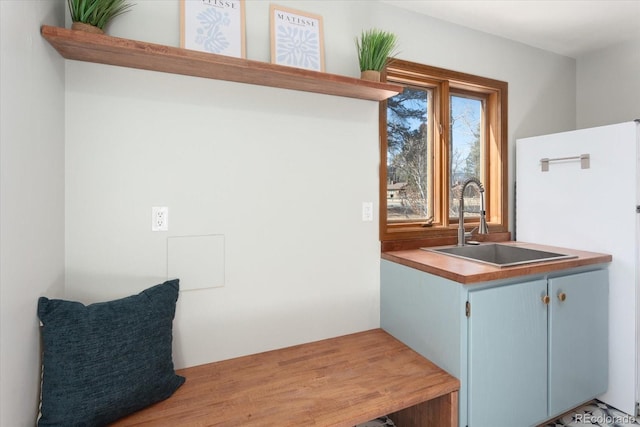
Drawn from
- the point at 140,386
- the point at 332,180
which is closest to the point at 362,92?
the point at 332,180

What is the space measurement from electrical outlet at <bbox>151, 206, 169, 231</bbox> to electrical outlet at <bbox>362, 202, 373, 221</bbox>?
1.07m

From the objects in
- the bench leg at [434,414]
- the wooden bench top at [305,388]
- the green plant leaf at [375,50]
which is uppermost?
the green plant leaf at [375,50]

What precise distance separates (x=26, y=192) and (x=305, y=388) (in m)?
1.23

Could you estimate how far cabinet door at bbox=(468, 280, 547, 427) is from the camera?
145 centimetres

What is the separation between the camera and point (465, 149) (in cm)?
247

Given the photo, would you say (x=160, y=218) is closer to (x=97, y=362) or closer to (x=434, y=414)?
(x=97, y=362)

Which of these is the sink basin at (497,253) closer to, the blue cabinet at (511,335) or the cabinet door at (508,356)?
the blue cabinet at (511,335)

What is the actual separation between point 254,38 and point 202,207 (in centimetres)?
91

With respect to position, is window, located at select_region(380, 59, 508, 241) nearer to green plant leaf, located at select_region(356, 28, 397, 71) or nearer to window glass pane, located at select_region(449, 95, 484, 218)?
window glass pane, located at select_region(449, 95, 484, 218)

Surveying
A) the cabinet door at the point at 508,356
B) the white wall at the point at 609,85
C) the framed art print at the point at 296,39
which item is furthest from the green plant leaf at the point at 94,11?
the white wall at the point at 609,85

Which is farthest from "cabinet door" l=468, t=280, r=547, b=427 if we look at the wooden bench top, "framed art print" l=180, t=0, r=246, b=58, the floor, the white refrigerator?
"framed art print" l=180, t=0, r=246, b=58

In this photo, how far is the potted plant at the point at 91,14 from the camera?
1227 mm

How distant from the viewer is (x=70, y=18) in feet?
4.46

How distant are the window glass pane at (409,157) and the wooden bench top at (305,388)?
92cm
